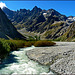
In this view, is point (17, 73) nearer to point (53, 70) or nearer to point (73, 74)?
point (53, 70)

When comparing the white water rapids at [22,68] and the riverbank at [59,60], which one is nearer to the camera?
the white water rapids at [22,68]

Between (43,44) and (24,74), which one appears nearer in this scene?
(24,74)

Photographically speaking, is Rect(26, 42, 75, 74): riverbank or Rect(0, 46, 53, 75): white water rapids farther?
Rect(26, 42, 75, 74): riverbank

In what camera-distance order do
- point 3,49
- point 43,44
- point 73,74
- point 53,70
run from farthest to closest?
point 43,44, point 3,49, point 53,70, point 73,74

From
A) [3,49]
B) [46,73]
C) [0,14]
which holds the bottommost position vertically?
[46,73]

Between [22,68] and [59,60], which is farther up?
[59,60]

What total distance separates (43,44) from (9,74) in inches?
1949

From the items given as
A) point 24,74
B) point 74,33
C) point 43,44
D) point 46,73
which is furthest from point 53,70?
point 74,33

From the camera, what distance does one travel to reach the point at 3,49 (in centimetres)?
2905

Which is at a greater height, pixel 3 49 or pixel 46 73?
pixel 3 49

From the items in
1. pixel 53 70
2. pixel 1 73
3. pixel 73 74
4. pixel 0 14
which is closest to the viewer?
pixel 73 74

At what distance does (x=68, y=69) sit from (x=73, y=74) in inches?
67.1

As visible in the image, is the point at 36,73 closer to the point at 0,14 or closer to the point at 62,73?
the point at 62,73

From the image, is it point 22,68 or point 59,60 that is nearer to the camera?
point 22,68
